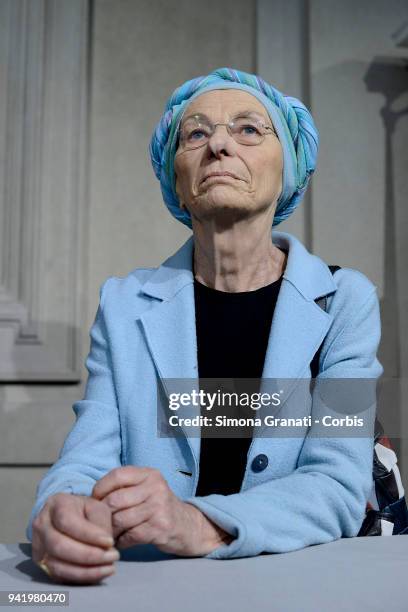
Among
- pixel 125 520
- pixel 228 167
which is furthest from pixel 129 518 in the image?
pixel 228 167

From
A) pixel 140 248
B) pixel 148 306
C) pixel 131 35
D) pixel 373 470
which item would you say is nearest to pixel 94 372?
pixel 148 306

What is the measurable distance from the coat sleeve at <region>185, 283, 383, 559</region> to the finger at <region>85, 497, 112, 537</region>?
0.15 metres

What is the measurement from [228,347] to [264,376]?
0.15m

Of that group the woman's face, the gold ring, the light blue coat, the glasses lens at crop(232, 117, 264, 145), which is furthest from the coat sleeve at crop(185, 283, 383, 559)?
the glasses lens at crop(232, 117, 264, 145)

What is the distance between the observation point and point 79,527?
91 centimetres

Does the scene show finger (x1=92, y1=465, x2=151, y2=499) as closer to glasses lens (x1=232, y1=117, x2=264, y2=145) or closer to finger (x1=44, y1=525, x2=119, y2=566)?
finger (x1=44, y1=525, x2=119, y2=566)

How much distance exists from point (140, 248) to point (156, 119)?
0.51 m

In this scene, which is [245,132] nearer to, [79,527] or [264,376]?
[264,376]

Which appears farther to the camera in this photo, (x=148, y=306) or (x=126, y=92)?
(x=126, y=92)

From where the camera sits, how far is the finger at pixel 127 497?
98 centimetres

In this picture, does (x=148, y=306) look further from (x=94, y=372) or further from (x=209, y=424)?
(x=209, y=424)

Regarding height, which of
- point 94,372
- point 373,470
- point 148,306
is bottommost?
point 373,470

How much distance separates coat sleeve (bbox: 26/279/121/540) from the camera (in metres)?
1.20

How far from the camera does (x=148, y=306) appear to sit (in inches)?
61.6
